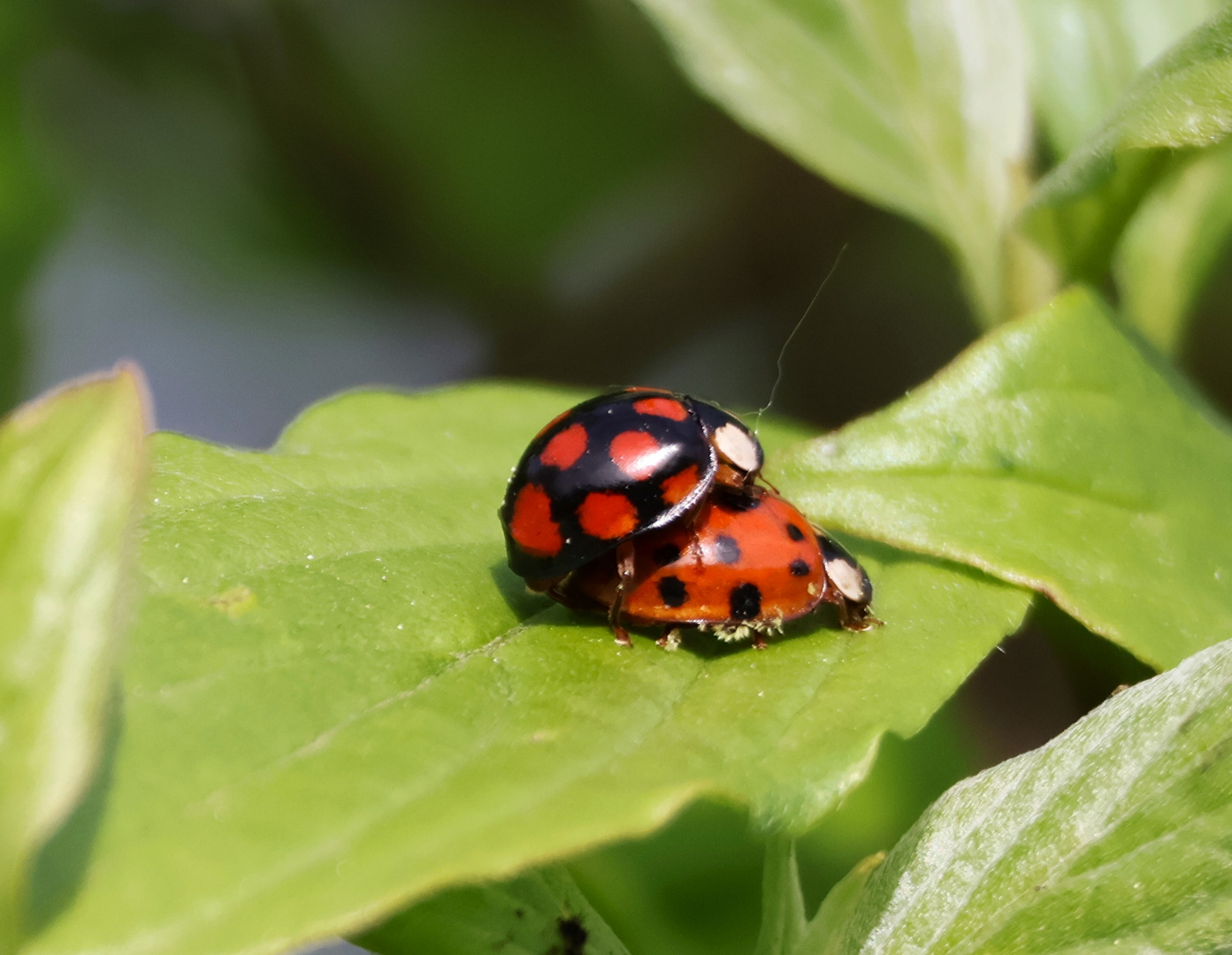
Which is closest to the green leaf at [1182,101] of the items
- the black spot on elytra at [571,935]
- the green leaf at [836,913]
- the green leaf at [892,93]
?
the green leaf at [892,93]

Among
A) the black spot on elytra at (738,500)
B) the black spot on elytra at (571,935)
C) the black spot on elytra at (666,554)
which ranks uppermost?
the black spot on elytra at (738,500)

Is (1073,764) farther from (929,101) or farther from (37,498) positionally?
(929,101)

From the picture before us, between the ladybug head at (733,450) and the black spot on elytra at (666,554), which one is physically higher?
the ladybug head at (733,450)

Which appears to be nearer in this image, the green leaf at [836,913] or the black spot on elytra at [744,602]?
the green leaf at [836,913]

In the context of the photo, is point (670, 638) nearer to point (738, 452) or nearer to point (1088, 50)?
point (738, 452)

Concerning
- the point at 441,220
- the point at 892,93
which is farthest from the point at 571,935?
the point at 441,220

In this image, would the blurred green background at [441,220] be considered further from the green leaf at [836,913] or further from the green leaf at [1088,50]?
the green leaf at [836,913]

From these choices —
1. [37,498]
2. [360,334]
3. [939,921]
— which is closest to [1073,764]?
[939,921]

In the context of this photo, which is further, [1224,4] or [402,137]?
[402,137]
